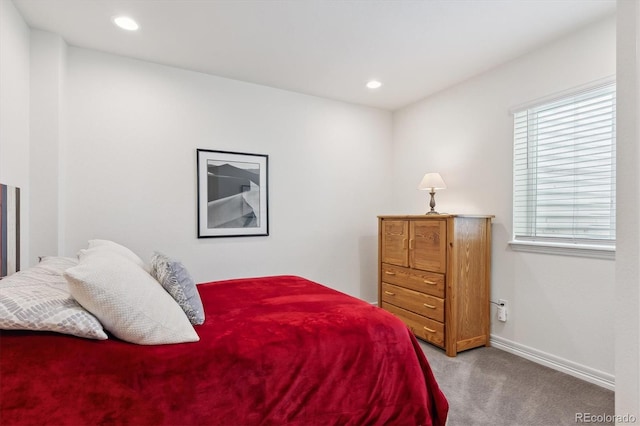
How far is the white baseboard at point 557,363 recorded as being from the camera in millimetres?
2256

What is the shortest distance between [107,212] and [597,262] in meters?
3.83

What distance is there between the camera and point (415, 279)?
3.13m

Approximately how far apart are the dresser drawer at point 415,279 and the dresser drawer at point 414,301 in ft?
0.16

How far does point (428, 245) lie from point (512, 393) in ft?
4.14

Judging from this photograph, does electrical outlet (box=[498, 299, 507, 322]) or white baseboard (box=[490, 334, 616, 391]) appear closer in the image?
white baseboard (box=[490, 334, 616, 391])

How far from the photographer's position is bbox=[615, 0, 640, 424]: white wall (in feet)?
4.54

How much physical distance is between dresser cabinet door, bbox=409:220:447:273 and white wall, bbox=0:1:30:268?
3.13 meters

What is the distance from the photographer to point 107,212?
2.77 metres

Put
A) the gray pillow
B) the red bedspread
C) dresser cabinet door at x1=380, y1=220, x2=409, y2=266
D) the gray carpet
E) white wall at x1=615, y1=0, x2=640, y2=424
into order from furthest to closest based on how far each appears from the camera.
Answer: dresser cabinet door at x1=380, y1=220, x2=409, y2=266 → the gray carpet → the gray pillow → white wall at x1=615, y1=0, x2=640, y2=424 → the red bedspread

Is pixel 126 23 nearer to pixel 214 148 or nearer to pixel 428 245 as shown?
pixel 214 148

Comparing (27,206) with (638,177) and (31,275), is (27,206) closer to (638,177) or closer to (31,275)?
(31,275)

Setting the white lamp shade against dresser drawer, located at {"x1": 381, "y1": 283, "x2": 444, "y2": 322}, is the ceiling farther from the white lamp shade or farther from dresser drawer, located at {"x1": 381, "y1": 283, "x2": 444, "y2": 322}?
dresser drawer, located at {"x1": 381, "y1": 283, "x2": 444, "y2": 322}

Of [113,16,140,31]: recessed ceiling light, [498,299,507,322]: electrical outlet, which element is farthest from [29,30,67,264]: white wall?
[498,299,507,322]: electrical outlet

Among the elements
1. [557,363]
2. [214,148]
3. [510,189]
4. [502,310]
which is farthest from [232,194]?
[557,363]
